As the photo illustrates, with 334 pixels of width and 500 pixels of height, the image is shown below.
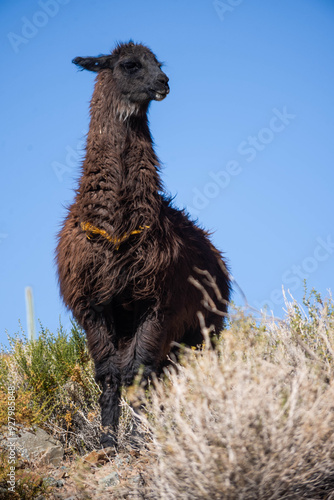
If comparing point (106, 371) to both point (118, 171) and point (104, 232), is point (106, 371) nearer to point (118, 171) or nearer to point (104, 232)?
point (104, 232)

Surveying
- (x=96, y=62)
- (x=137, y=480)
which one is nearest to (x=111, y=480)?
(x=137, y=480)

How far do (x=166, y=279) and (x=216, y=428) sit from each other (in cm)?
229

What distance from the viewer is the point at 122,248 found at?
475 cm

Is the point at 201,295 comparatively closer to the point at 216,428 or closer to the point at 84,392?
the point at 84,392

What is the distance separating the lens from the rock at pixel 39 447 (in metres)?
4.55

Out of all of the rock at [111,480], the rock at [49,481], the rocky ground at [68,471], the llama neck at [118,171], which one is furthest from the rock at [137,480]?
the llama neck at [118,171]

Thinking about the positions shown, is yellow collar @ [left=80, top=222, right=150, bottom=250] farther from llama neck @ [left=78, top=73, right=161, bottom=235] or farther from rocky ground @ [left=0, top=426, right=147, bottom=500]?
rocky ground @ [left=0, top=426, right=147, bottom=500]

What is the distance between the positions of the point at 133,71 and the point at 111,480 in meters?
3.52

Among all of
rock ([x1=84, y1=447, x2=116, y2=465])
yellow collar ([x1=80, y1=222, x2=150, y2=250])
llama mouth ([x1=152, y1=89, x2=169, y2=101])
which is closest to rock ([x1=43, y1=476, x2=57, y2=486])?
rock ([x1=84, y1=447, x2=116, y2=465])

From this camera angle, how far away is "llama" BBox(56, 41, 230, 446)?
15.6ft

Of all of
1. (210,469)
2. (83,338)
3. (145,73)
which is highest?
(145,73)

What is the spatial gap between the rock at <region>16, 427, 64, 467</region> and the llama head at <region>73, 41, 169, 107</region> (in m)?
3.03

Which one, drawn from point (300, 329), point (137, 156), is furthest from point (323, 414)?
point (137, 156)

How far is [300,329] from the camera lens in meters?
4.41
